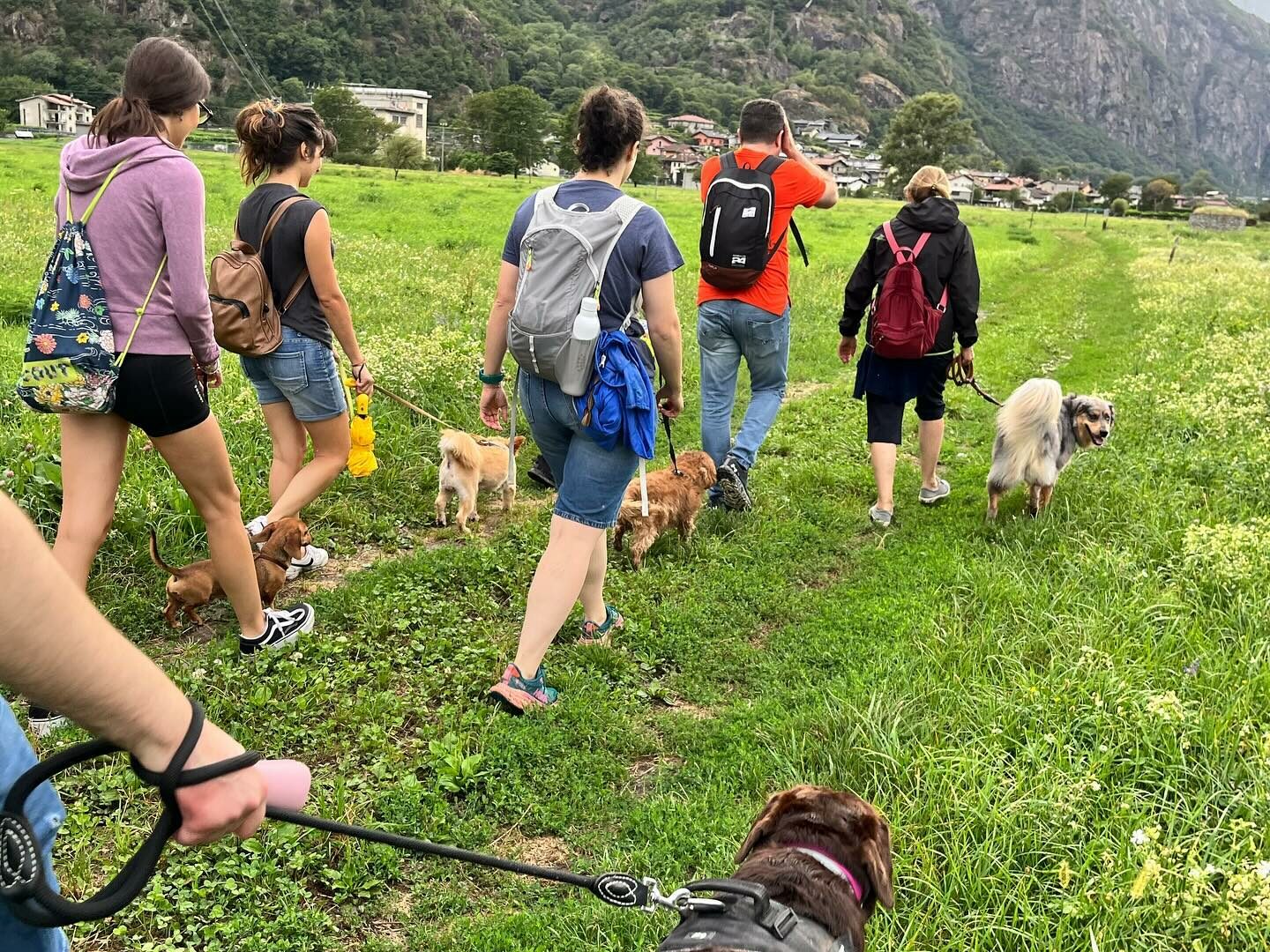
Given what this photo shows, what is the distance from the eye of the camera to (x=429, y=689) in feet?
13.1

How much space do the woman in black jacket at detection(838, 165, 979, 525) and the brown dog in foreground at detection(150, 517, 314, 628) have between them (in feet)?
13.0

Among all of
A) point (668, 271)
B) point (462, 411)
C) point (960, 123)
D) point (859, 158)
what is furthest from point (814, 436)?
point (859, 158)

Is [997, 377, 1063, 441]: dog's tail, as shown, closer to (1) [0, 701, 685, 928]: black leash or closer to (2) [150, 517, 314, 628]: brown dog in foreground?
(2) [150, 517, 314, 628]: brown dog in foreground

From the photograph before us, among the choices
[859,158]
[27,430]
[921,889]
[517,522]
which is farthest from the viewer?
[859,158]

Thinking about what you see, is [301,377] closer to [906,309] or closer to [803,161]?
[803,161]

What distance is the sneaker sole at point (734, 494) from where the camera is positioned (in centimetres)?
615

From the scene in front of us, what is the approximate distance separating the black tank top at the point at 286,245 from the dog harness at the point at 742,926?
3618mm

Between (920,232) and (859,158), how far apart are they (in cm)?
13648

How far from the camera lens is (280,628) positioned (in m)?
4.18

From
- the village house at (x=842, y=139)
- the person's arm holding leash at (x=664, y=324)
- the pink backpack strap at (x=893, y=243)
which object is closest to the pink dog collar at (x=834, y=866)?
the person's arm holding leash at (x=664, y=324)

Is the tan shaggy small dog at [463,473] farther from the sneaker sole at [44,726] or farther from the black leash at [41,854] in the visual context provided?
the black leash at [41,854]

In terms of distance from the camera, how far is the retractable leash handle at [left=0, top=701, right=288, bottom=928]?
116cm

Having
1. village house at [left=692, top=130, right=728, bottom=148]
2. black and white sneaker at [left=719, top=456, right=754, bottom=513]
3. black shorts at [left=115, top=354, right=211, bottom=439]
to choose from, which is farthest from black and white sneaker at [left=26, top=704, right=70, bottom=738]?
village house at [left=692, top=130, right=728, bottom=148]

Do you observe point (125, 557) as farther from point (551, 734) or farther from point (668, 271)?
point (668, 271)
